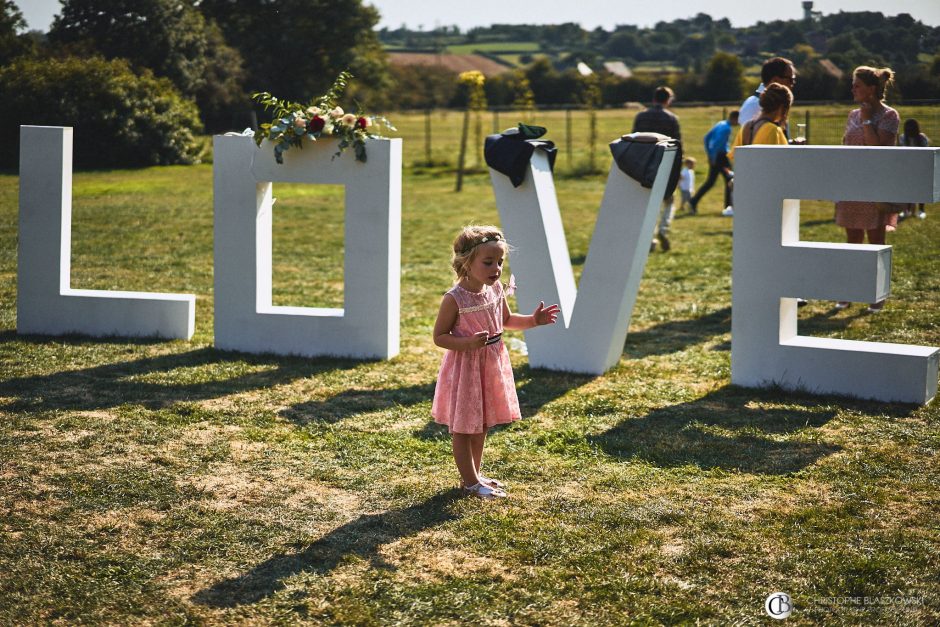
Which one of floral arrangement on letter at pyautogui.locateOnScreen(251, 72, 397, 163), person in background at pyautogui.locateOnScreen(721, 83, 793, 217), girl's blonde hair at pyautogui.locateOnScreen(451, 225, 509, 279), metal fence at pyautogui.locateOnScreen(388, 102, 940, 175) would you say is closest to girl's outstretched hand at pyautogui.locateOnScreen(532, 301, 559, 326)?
girl's blonde hair at pyautogui.locateOnScreen(451, 225, 509, 279)

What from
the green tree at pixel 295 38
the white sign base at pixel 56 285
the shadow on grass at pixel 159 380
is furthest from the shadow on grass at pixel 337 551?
the green tree at pixel 295 38

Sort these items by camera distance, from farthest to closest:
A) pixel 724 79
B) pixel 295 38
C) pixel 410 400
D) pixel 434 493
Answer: pixel 295 38 → pixel 724 79 → pixel 410 400 → pixel 434 493

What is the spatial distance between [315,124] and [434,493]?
3.83 meters

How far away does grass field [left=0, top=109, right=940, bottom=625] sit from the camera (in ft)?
12.9

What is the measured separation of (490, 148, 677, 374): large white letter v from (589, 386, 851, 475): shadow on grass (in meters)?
0.98

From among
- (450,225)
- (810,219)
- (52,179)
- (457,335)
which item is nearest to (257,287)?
(52,179)

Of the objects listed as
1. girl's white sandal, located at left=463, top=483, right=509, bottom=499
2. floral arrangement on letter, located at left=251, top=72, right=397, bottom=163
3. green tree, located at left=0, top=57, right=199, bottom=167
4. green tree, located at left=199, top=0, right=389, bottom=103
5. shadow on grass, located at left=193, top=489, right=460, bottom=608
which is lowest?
shadow on grass, located at left=193, top=489, right=460, bottom=608

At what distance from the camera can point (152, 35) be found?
39.6m

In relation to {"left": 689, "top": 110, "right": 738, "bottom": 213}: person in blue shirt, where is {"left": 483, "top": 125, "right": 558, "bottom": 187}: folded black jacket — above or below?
below

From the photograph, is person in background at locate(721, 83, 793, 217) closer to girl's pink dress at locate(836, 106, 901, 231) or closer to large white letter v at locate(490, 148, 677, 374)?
girl's pink dress at locate(836, 106, 901, 231)

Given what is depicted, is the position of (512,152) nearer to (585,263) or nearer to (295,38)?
(585,263)

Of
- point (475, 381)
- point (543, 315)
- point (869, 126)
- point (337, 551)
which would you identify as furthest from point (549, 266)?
point (337, 551)

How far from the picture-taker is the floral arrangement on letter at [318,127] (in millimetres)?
7865

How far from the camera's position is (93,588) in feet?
13.1
